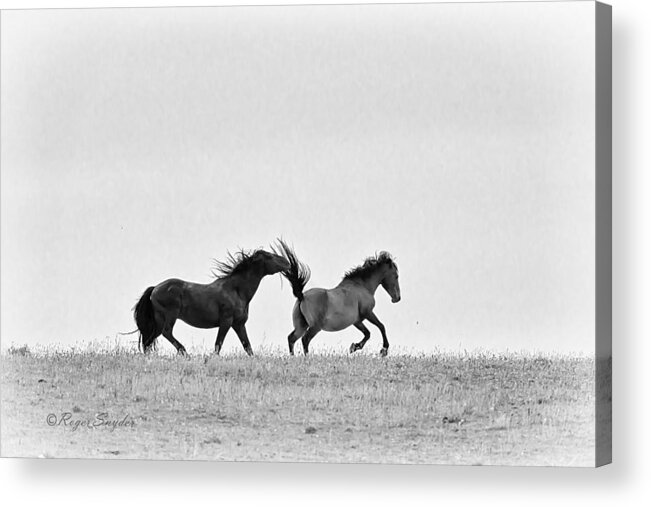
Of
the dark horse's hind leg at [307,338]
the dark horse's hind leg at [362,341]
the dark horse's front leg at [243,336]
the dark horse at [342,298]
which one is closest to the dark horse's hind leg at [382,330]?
the dark horse at [342,298]

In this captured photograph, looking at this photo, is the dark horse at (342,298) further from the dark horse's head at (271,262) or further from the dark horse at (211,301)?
A: the dark horse at (211,301)

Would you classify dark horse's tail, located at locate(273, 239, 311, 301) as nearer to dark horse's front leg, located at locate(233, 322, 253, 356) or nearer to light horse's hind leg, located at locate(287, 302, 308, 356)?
light horse's hind leg, located at locate(287, 302, 308, 356)

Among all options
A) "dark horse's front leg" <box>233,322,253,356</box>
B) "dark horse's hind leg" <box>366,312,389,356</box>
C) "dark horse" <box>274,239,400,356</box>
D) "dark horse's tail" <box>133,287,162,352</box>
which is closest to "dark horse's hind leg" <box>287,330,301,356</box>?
"dark horse" <box>274,239,400,356</box>

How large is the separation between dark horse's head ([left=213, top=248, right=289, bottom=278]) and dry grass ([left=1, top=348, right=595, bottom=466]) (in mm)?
645

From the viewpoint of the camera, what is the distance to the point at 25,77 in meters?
12.7

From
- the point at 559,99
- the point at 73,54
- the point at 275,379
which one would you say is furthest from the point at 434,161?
the point at 73,54

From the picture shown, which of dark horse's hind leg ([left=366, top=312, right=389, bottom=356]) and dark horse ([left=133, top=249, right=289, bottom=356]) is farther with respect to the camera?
dark horse ([left=133, top=249, right=289, bottom=356])

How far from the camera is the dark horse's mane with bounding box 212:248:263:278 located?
12539 millimetres

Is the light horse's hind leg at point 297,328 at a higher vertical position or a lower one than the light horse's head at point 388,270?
lower

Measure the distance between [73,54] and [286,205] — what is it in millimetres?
1988

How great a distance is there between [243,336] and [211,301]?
40cm

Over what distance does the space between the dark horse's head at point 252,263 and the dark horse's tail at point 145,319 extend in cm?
55

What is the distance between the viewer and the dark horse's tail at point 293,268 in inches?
488

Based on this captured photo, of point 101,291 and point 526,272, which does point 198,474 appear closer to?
point 101,291
